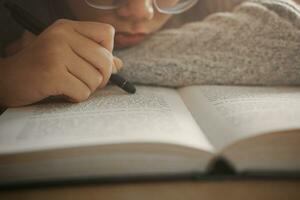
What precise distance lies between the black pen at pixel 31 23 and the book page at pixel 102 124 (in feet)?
0.10

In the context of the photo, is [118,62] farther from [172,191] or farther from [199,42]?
[172,191]

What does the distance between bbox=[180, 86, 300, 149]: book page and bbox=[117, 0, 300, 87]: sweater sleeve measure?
0.03 metres

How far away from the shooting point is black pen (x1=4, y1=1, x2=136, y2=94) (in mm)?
699

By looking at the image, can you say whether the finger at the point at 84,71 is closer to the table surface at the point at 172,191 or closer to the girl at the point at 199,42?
the girl at the point at 199,42

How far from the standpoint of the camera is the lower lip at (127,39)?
2.62 feet

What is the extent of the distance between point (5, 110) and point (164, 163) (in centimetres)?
33

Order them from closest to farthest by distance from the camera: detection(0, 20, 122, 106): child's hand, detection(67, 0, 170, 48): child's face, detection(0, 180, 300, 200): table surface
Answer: detection(0, 180, 300, 200): table surface, detection(0, 20, 122, 106): child's hand, detection(67, 0, 170, 48): child's face

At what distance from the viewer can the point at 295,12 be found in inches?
31.4

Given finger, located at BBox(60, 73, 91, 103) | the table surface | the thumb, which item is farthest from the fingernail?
the table surface

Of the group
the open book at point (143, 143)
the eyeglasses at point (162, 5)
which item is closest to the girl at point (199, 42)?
the eyeglasses at point (162, 5)

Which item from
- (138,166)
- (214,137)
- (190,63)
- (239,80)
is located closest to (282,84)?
(239,80)

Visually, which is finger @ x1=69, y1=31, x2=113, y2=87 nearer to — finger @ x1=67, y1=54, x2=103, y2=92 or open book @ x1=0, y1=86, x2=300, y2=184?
finger @ x1=67, y1=54, x2=103, y2=92

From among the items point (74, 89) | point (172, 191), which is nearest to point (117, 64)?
point (74, 89)

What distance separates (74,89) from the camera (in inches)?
26.5
